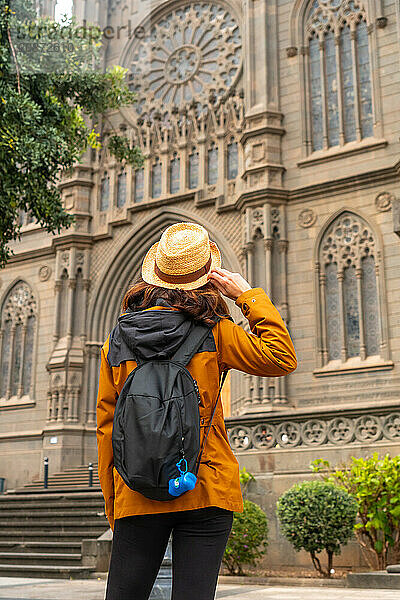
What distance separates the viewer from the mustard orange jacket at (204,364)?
2354 millimetres

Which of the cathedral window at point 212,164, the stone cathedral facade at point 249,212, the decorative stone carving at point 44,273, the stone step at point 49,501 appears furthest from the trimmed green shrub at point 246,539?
the decorative stone carving at point 44,273

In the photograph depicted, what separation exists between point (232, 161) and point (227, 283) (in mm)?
18471

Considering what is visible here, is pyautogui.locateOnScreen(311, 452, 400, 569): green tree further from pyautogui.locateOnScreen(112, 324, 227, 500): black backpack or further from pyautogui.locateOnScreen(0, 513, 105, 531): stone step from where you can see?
pyautogui.locateOnScreen(112, 324, 227, 500): black backpack

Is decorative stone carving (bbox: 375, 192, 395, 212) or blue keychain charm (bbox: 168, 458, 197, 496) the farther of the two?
decorative stone carving (bbox: 375, 192, 395, 212)

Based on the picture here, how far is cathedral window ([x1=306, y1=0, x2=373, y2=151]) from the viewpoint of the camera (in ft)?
62.0

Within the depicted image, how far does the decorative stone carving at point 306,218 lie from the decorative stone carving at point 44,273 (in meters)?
8.69

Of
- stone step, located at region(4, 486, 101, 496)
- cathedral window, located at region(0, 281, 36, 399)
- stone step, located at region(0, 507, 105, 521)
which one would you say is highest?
cathedral window, located at region(0, 281, 36, 399)

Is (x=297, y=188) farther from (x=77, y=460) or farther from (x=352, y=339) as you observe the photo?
(x=77, y=460)

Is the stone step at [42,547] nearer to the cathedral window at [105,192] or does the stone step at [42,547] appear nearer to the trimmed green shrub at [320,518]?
the trimmed green shrub at [320,518]

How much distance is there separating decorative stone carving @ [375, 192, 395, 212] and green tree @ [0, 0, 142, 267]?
6008mm

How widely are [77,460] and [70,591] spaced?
1272cm

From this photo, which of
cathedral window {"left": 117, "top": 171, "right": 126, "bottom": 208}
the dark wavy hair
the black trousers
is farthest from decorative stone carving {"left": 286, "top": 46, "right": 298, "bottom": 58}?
the black trousers

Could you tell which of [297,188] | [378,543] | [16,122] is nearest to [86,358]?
[297,188]

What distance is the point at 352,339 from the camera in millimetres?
17438
